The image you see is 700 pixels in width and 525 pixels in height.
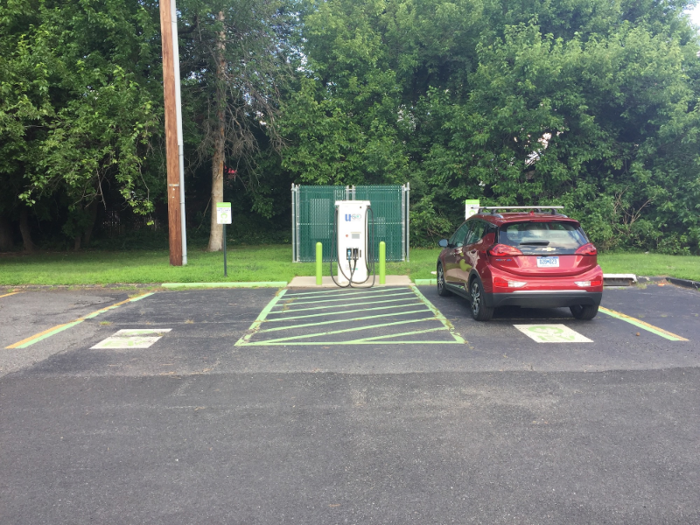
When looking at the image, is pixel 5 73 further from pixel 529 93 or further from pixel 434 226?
pixel 529 93

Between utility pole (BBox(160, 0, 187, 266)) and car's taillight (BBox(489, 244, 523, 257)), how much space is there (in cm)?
972

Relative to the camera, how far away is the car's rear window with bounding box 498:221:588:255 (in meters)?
7.66

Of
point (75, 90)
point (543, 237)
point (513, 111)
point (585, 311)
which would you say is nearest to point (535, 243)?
point (543, 237)

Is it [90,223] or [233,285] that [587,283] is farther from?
[90,223]

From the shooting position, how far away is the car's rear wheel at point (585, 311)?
792cm

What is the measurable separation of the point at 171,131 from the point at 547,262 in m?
10.9

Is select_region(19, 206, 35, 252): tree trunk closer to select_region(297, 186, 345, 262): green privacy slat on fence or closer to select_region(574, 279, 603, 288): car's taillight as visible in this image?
select_region(297, 186, 345, 262): green privacy slat on fence

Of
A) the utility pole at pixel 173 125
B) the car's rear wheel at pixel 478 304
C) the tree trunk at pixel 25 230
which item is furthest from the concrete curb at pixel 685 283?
the tree trunk at pixel 25 230

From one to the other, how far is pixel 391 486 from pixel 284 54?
816 inches

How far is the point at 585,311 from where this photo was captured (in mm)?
8031

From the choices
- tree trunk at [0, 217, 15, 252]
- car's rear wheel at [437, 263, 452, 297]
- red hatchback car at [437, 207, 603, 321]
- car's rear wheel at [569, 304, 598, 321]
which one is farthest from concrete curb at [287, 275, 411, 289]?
tree trunk at [0, 217, 15, 252]

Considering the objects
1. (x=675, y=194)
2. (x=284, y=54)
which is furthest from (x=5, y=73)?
(x=675, y=194)

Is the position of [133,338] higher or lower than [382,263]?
lower

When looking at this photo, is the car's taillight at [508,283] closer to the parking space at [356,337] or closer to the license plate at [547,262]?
the license plate at [547,262]
